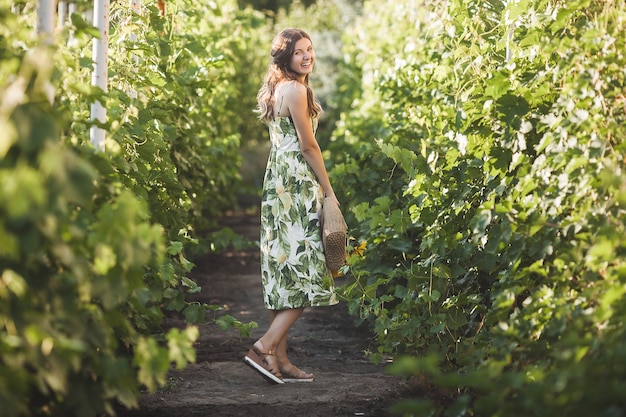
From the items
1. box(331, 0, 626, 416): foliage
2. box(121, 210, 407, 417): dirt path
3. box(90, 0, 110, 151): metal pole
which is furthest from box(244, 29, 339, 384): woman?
box(90, 0, 110, 151): metal pole

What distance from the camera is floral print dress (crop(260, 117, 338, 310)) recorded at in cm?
463

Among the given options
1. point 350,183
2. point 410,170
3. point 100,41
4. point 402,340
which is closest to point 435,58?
point 350,183

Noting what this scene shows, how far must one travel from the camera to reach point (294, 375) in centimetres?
464

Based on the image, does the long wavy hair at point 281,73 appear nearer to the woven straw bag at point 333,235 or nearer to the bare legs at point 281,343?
the woven straw bag at point 333,235

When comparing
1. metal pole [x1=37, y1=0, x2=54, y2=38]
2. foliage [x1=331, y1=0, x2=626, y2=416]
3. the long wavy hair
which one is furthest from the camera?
the long wavy hair

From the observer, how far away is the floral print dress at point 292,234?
15.2ft

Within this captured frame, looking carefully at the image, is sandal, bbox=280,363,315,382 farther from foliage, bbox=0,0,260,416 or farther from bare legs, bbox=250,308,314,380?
foliage, bbox=0,0,260,416

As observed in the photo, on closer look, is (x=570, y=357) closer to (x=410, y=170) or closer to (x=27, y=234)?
(x=27, y=234)

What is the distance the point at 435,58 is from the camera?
20.1 ft

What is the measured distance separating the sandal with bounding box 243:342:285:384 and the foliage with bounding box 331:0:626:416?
0.55 metres

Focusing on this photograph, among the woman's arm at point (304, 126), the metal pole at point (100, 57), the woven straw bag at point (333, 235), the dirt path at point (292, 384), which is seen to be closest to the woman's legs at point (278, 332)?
the dirt path at point (292, 384)

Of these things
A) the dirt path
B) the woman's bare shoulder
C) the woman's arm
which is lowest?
the dirt path

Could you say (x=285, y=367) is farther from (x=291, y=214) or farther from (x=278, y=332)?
(x=291, y=214)

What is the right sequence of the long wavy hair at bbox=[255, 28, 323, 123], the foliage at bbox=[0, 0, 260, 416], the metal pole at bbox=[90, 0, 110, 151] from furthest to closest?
the long wavy hair at bbox=[255, 28, 323, 123] → the metal pole at bbox=[90, 0, 110, 151] → the foliage at bbox=[0, 0, 260, 416]
